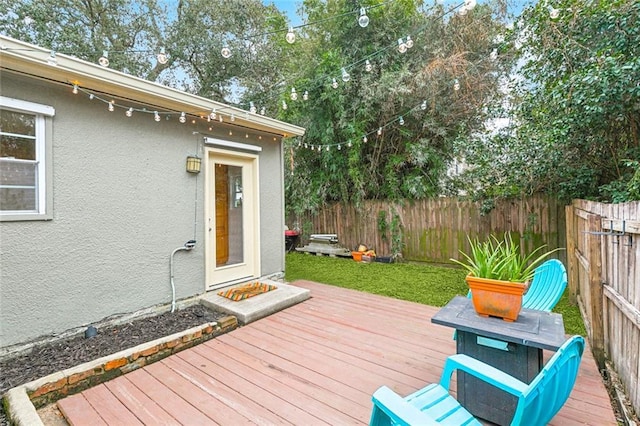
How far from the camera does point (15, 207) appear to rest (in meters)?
2.72

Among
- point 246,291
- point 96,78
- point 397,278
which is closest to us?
point 96,78

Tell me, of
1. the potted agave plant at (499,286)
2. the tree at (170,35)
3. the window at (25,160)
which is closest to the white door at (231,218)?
the window at (25,160)

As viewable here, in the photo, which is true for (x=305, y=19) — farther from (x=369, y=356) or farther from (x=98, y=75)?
(x=369, y=356)

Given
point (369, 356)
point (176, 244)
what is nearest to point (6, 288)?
point (176, 244)

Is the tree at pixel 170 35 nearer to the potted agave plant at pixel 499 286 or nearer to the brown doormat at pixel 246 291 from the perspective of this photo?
the brown doormat at pixel 246 291

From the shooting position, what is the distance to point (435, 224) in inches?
267

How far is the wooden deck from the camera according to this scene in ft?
6.58

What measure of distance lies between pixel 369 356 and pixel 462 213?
15.4ft

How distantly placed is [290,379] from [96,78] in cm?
320

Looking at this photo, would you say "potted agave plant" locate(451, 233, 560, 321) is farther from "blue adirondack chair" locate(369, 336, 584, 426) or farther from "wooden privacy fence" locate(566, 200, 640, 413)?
"wooden privacy fence" locate(566, 200, 640, 413)

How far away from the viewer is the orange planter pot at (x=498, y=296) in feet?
6.15

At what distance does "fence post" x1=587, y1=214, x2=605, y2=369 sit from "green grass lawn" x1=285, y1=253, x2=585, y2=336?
2.06ft

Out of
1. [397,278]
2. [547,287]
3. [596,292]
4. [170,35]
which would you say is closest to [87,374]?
[547,287]

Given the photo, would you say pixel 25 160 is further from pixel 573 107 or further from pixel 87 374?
pixel 573 107
